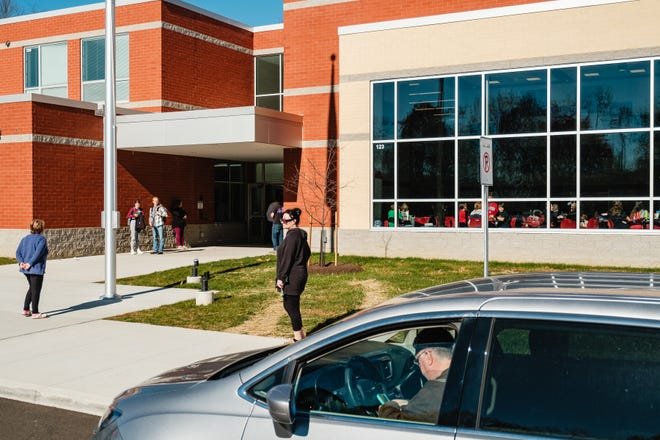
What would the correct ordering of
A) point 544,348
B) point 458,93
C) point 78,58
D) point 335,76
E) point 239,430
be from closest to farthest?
point 544,348
point 239,430
point 458,93
point 335,76
point 78,58

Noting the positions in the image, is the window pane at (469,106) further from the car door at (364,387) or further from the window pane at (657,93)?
the car door at (364,387)

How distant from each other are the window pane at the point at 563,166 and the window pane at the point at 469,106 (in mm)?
2120

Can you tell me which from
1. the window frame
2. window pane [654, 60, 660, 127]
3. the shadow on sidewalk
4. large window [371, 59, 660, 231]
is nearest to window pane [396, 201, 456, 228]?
large window [371, 59, 660, 231]

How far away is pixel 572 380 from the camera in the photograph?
2.59 meters

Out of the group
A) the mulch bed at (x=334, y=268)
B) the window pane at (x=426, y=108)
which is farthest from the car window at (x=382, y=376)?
the window pane at (x=426, y=108)

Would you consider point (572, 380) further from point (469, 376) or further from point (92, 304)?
point (92, 304)

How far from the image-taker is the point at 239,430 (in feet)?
10.0

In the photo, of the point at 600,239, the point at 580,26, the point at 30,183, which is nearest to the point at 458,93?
the point at 580,26

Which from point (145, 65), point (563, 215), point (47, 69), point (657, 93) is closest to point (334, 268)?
point (563, 215)

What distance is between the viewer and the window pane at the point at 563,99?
17297mm

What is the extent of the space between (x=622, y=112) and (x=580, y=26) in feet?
8.24

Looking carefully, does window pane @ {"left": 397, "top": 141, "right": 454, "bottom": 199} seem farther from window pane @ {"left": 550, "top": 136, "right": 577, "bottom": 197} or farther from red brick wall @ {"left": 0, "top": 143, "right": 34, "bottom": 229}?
red brick wall @ {"left": 0, "top": 143, "right": 34, "bottom": 229}

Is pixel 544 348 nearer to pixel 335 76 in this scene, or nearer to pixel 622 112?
pixel 622 112

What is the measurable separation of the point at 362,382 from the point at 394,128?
1678cm
